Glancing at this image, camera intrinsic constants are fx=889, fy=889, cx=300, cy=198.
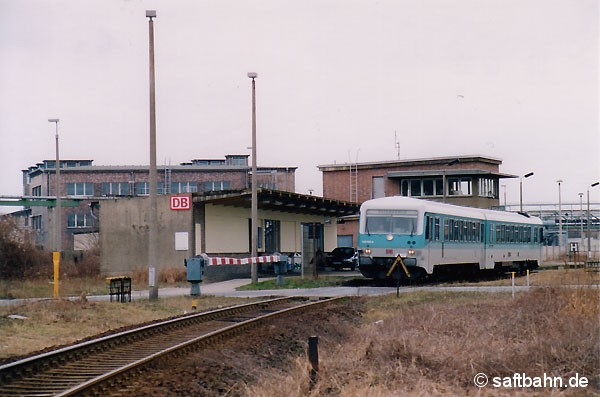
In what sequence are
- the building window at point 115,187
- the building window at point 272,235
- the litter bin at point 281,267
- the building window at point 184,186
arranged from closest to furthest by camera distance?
the litter bin at point 281,267 → the building window at point 272,235 → the building window at point 115,187 → the building window at point 184,186

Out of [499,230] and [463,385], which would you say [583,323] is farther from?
[499,230]

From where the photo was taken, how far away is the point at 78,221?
251 ft

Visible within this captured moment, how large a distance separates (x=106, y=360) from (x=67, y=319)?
20.8ft

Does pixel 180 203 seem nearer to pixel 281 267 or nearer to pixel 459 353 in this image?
pixel 281 267

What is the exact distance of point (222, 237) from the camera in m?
39.0

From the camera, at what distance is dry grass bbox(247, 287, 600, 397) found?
9297mm

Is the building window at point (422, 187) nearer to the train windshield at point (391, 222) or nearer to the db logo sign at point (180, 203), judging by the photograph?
the train windshield at point (391, 222)

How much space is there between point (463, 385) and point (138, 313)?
12.0m

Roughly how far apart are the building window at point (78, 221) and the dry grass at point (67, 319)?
54948 millimetres

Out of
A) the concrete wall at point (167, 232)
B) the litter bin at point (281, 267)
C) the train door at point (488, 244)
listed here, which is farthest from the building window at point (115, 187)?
the litter bin at point (281, 267)

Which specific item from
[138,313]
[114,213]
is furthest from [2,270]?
[138,313]

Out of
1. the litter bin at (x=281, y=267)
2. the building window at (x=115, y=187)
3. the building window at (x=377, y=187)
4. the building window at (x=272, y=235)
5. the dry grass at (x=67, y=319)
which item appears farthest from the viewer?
the building window at (x=115, y=187)

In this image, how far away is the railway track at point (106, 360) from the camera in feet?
32.1

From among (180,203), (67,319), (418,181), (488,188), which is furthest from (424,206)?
(488,188)
